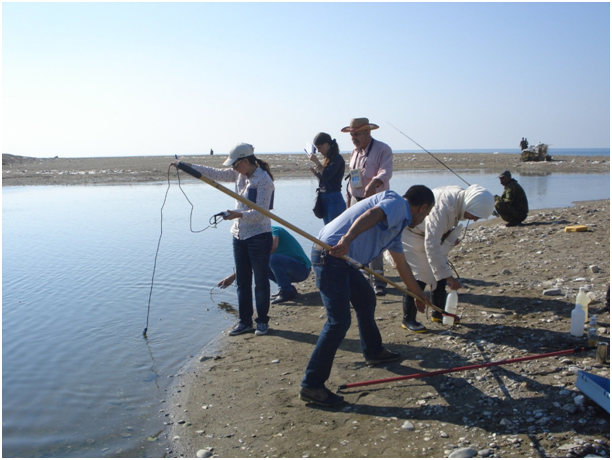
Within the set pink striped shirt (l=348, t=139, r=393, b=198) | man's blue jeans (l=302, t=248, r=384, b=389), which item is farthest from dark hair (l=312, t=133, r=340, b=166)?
man's blue jeans (l=302, t=248, r=384, b=389)

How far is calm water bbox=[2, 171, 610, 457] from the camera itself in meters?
4.07

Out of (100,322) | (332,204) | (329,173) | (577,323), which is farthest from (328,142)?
(100,322)

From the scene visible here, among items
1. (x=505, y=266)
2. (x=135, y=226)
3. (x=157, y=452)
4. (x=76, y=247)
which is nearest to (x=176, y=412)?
(x=157, y=452)

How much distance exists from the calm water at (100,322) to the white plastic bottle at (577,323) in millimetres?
3542

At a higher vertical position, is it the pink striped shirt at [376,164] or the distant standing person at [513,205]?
the pink striped shirt at [376,164]

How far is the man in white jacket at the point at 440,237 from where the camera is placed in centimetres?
466

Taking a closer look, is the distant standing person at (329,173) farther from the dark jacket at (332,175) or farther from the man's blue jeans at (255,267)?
the man's blue jeans at (255,267)

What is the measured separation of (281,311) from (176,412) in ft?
8.00

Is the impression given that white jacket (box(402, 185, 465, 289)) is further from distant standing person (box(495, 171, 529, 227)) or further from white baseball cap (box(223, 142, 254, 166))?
distant standing person (box(495, 171, 529, 227))

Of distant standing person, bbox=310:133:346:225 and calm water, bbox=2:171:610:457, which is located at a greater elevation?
distant standing person, bbox=310:133:346:225

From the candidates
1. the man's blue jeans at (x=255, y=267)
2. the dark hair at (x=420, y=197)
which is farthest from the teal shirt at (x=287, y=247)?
the dark hair at (x=420, y=197)

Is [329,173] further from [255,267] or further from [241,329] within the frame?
[241,329]

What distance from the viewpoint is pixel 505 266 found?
724cm

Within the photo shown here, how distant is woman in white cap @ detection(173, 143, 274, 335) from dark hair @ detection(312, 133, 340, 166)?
1133 millimetres
